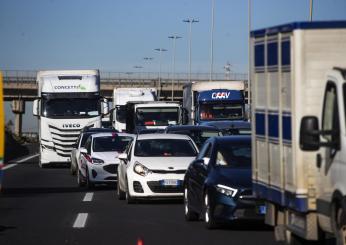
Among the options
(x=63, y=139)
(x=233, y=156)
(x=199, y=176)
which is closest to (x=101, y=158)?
(x=199, y=176)

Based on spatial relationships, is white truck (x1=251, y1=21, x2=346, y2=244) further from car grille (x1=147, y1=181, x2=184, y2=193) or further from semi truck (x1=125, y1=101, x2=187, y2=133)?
semi truck (x1=125, y1=101, x2=187, y2=133)

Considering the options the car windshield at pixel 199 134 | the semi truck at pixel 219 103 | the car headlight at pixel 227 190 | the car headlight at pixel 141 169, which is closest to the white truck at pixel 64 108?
the semi truck at pixel 219 103

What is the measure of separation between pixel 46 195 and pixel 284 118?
591 inches

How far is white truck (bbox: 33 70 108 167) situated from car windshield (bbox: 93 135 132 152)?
35.4 ft

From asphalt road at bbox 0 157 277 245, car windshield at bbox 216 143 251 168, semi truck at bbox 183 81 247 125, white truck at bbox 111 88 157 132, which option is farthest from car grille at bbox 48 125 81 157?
car windshield at bbox 216 143 251 168

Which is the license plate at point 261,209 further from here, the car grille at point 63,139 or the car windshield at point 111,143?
the car grille at point 63,139

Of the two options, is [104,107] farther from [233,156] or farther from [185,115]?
[233,156]

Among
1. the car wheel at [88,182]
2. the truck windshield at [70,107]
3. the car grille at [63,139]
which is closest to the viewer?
the car wheel at [88,182]

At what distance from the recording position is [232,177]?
16.9 meters

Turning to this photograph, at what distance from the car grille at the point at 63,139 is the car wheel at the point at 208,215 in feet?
81.2

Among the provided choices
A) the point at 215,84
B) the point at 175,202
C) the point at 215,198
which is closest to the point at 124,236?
the point at 215,198

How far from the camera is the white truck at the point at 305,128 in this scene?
10969mm

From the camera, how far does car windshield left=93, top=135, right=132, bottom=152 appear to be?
96.9ft

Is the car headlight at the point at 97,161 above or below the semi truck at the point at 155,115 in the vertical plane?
below
